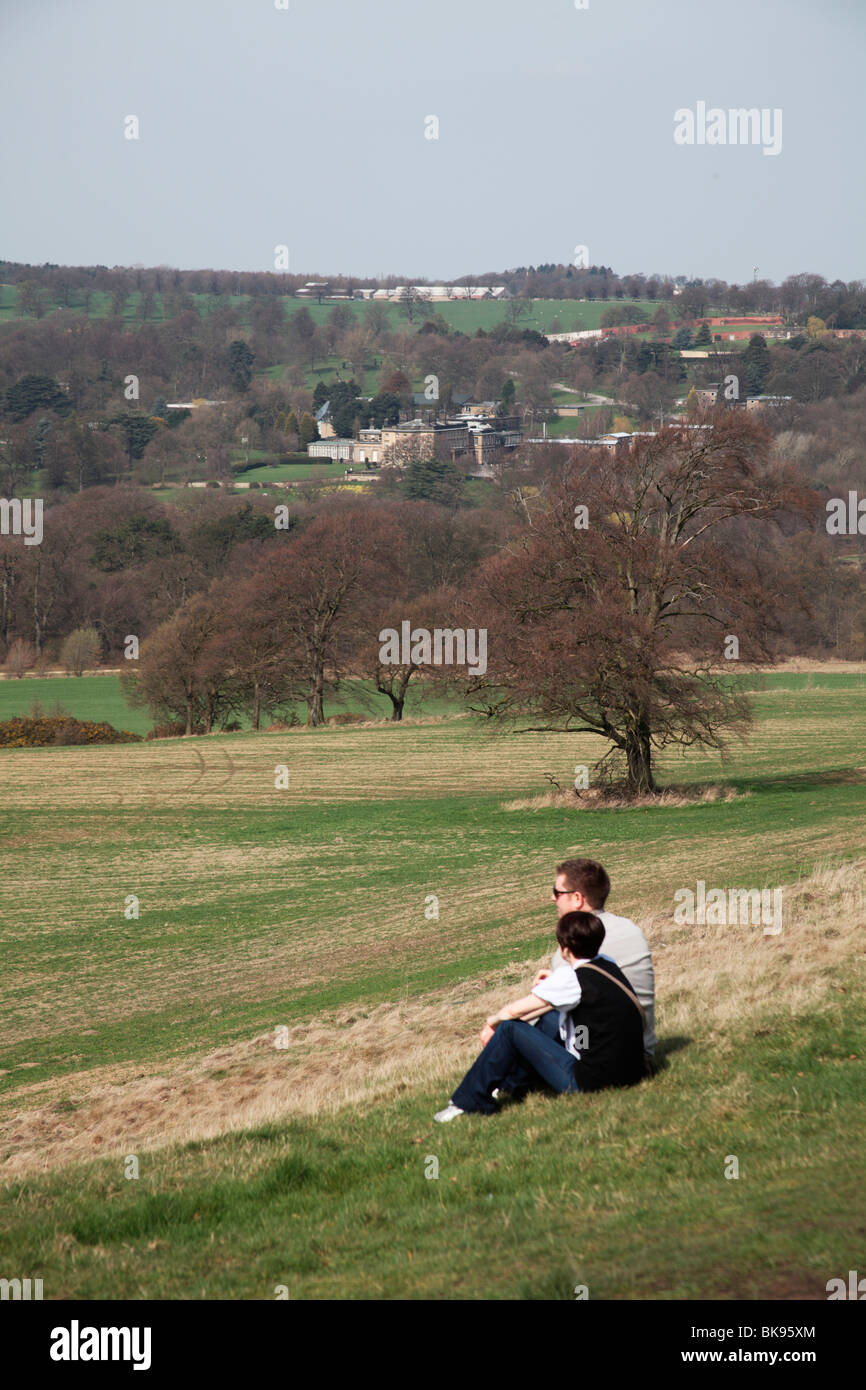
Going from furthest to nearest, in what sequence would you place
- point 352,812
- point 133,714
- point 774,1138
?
point 133,714 → point 352,812 → point 774,1138

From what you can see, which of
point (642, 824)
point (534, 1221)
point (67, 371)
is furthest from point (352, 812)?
point (67, 371)

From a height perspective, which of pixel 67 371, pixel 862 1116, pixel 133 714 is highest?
pixel 67 371

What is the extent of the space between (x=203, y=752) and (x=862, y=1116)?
47779 mm

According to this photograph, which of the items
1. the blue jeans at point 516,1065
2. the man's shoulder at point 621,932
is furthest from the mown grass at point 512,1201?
the man's shoulder at point 621,932

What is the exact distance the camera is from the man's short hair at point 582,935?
321 inches

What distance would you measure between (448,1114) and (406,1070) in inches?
85.0

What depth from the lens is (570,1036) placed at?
845 centimetres

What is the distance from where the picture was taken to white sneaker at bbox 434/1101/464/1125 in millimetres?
8461

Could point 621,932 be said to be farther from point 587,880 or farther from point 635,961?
point 587,880

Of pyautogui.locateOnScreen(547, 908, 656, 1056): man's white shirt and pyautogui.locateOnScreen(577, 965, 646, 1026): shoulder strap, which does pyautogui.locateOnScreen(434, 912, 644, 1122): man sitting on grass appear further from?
pyautogui.locateOnScreen(547, 908, 656, 1056): man's white shirt

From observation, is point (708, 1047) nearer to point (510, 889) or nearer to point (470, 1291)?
point (470, 1291)

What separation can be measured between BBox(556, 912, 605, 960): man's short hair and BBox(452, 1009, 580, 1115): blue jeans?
0.59 m

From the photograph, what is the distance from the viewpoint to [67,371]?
19162cm

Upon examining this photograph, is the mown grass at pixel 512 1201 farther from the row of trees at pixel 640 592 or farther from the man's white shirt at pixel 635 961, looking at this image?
the row of trees at pixel 640 592
